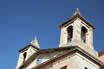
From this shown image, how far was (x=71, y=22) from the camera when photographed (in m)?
21.6

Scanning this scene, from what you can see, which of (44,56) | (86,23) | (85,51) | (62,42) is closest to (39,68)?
(44,56)

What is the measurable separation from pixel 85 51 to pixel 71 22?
409 centimetres

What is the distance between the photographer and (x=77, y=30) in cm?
2044

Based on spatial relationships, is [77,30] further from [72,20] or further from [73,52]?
[73,52]

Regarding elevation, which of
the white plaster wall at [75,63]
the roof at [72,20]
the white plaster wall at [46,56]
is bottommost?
the white plaster wall at [75,63]

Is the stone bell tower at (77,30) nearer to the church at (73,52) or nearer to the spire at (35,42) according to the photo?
the church at (73,52)

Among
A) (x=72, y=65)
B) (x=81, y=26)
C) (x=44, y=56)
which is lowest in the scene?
(x=72, y=65)

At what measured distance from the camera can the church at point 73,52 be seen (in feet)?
59.7

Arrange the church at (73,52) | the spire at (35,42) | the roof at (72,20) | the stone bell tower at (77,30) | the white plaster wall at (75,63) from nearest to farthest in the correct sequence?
the white plaster wall at (75,63)
the church at (73,52)
the stone bell tower at (77,30)
the roof at (72,20)
the spire at (35,42)

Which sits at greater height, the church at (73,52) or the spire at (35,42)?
the spire at (35,42)

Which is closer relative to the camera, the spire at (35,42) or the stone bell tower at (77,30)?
the stone bell tower at (77,30)

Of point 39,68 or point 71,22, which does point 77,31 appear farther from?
point 39,68

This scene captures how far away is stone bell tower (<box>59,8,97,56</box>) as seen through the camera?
20.4m

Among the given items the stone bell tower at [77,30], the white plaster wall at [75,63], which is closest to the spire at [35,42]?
the stone bell tower at [77,30]
